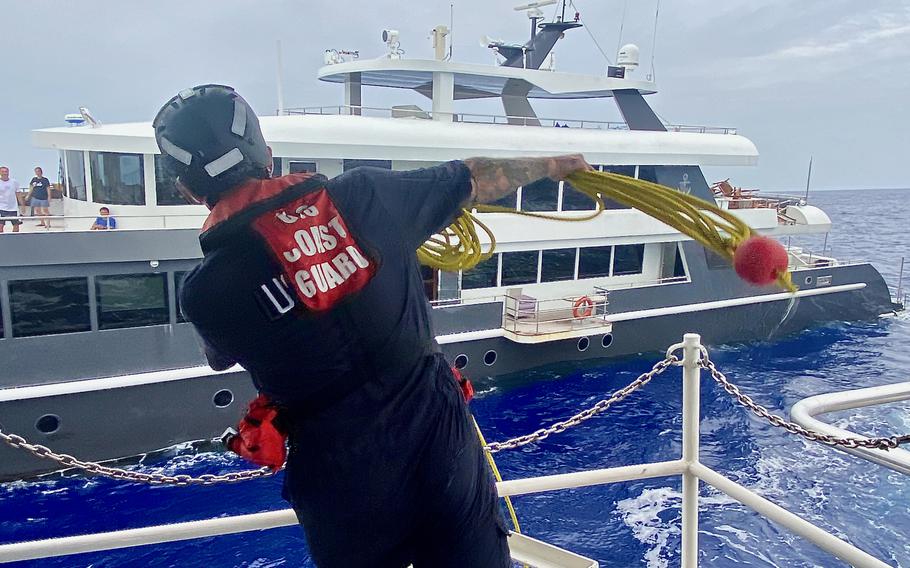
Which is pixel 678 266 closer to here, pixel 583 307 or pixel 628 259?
pixel 628 259

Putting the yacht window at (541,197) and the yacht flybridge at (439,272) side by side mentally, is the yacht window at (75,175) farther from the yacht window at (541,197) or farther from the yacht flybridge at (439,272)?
the yacht window at (541,197)

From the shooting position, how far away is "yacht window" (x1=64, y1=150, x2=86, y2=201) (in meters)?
9.19

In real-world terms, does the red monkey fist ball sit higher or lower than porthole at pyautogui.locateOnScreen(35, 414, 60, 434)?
higher

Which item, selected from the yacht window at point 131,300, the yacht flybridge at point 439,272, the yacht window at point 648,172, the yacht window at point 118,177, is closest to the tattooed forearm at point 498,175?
the yacht flybridge at point 439,272

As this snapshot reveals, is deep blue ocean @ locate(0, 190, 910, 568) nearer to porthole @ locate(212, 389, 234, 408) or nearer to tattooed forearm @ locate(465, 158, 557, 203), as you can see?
porthole @ locate(212, 389, 234, 408)

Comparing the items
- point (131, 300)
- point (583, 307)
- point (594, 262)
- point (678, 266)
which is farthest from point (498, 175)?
point (678, 266)

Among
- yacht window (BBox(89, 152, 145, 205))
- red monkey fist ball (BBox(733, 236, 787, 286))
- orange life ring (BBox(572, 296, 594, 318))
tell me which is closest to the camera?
red monkey fist ball (BBox(733, 236, 787, 286))

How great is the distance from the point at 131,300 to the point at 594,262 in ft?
24.4

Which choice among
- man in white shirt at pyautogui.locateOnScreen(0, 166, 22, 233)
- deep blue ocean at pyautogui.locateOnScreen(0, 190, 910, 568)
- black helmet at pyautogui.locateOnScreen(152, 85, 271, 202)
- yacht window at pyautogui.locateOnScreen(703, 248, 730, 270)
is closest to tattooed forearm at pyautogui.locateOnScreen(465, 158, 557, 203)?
black helmet at pyautogui.locateOnScreen(152, 85, 271, 202)

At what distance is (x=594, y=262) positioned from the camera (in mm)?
11672

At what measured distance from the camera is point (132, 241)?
7586 mm

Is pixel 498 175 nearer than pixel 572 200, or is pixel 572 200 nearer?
pixel 498 175

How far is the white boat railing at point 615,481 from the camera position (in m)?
2.09

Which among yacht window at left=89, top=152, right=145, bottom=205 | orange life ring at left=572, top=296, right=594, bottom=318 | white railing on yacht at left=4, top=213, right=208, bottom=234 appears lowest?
orange life ring at left=572, top=296, right=594, bottom=318
